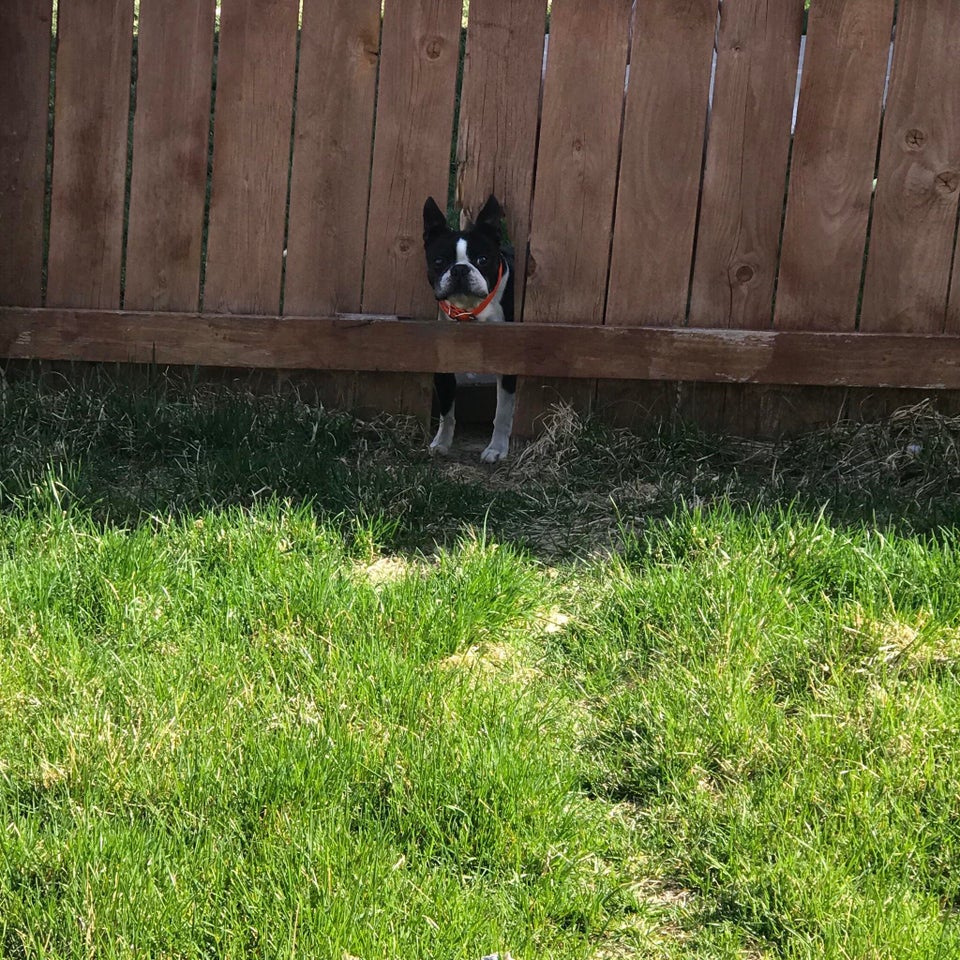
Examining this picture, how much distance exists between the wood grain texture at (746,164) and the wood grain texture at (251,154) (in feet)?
5.24

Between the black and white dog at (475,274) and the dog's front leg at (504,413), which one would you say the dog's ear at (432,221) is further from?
the dog's front leg at (504,413)

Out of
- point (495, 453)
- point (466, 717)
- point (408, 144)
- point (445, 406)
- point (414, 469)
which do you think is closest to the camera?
point (466, 717)

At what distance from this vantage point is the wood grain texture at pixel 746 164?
168 inches

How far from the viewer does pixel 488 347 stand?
14.4 ft

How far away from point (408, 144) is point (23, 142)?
146 centimetres

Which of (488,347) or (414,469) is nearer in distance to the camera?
(414,469)

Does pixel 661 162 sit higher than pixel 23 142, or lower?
higher

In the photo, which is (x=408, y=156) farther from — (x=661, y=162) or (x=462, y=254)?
(x=661, y=162)

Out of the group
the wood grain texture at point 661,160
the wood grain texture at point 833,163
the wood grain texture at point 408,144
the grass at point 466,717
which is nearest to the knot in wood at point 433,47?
the wood grain texture at point 408,144

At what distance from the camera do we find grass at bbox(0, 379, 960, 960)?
6.48ft

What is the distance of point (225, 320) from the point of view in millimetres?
4430

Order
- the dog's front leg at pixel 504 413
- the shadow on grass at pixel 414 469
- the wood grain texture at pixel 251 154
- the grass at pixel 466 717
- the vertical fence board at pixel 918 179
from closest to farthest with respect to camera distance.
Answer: the grass at pixel 466 717 → the shadow on grass at pixel 414 469 → the vertical fence board at pixel 918 179 → the wood grain texture at pixel 251 154 → the dog's front leg at pixel 504 413

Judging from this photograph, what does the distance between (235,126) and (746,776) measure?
3.18m

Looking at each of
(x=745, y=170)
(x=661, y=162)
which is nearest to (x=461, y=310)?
(x=661, y=162)
